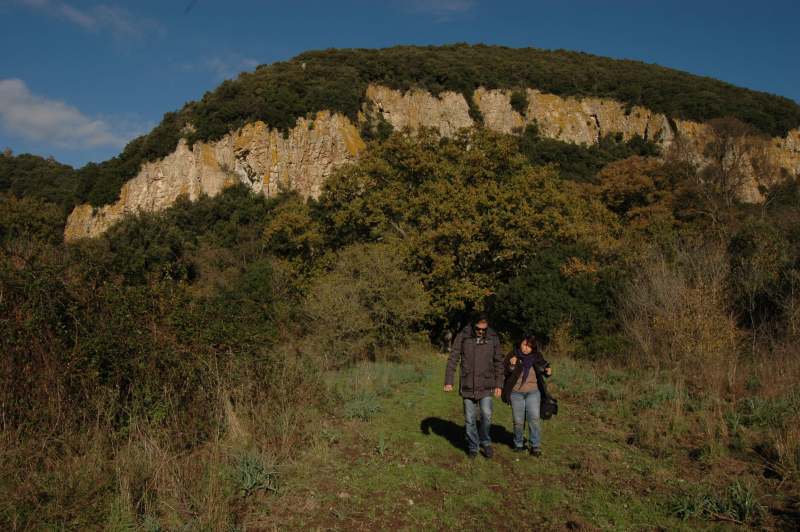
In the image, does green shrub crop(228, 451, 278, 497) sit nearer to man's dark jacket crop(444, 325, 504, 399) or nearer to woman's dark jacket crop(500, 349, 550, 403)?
man's dark jacket crop(444, 325, 504, 399)

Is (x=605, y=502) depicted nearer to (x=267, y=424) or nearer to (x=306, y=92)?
(x=267, y=424)

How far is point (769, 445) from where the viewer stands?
18.4 feet

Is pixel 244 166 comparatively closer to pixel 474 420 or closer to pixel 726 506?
pixel 474 420

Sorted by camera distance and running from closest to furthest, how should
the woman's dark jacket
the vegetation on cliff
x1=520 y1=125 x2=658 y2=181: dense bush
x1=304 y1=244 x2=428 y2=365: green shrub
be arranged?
1. the woman's dark jacket
2. x1=304 y1=244 x2=428 y2=365: green shrub
3. the vegetation on cliff
4. x1=520 y1=125 x2=658 y2=181: dense bush

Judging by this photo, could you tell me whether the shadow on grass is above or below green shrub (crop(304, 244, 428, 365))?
below

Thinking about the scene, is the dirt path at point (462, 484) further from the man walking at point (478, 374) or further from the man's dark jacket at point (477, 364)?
the man's dark jacket at point (477, 364)

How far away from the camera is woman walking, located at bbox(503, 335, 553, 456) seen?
19.5 feet

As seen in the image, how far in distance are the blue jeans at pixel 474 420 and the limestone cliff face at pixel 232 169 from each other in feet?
152

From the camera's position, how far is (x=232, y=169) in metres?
50.2

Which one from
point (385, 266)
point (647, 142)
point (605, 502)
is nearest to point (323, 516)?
point (605, 502)

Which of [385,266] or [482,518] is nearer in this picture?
[482,518]

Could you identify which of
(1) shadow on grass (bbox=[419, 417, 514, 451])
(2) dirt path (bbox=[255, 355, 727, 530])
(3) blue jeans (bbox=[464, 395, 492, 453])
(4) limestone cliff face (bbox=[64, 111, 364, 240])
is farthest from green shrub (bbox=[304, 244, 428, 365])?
(4) limestone cliff face (bbox=[64, 111, 364, 240])

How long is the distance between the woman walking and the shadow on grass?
2.07ft

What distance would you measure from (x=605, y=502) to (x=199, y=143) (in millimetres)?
54863
